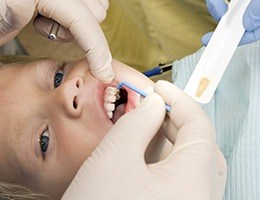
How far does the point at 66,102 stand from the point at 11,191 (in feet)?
0.97

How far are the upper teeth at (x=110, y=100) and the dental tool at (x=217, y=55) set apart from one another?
185 mm

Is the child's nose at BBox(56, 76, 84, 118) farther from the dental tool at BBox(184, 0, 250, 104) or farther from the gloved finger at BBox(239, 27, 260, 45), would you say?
the gloved finger at BBox(239, 27, 260, 45)

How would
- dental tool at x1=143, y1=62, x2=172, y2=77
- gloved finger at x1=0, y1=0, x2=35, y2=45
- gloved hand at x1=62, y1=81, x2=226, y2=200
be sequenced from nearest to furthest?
gloved hand at x1=62, y1=81, x2=226, y2=200 < gloved finger at x1=0, y1=0, x2=35, y2=45 < dental tool at x1=143, y1=62, x2=172, y2=77

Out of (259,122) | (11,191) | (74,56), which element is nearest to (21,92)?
(11,191)

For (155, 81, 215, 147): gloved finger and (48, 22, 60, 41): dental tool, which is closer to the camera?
(155, 81, 215, 147): gloved finger

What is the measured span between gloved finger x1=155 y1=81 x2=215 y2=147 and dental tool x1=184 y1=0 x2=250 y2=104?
5.4 inches

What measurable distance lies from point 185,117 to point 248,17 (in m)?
0.38

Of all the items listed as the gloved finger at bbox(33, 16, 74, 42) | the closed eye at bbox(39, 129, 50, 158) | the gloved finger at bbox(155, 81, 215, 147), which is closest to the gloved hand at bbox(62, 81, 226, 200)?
the gloved finger at bbox(155, 81, 215, 147)

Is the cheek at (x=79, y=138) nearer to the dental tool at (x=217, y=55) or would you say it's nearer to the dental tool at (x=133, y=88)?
the dental tool at (x=133, y=88)

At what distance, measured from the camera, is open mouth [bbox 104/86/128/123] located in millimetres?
1250

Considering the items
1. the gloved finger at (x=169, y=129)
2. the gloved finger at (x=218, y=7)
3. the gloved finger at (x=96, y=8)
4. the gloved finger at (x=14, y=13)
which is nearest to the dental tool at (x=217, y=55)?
the gloved finger at (x=218, y=7)

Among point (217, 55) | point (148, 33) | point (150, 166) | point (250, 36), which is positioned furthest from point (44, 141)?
point (148, 33)

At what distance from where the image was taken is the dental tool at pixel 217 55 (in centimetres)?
122

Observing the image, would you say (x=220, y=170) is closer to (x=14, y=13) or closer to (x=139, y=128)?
(x=139, y=128)
